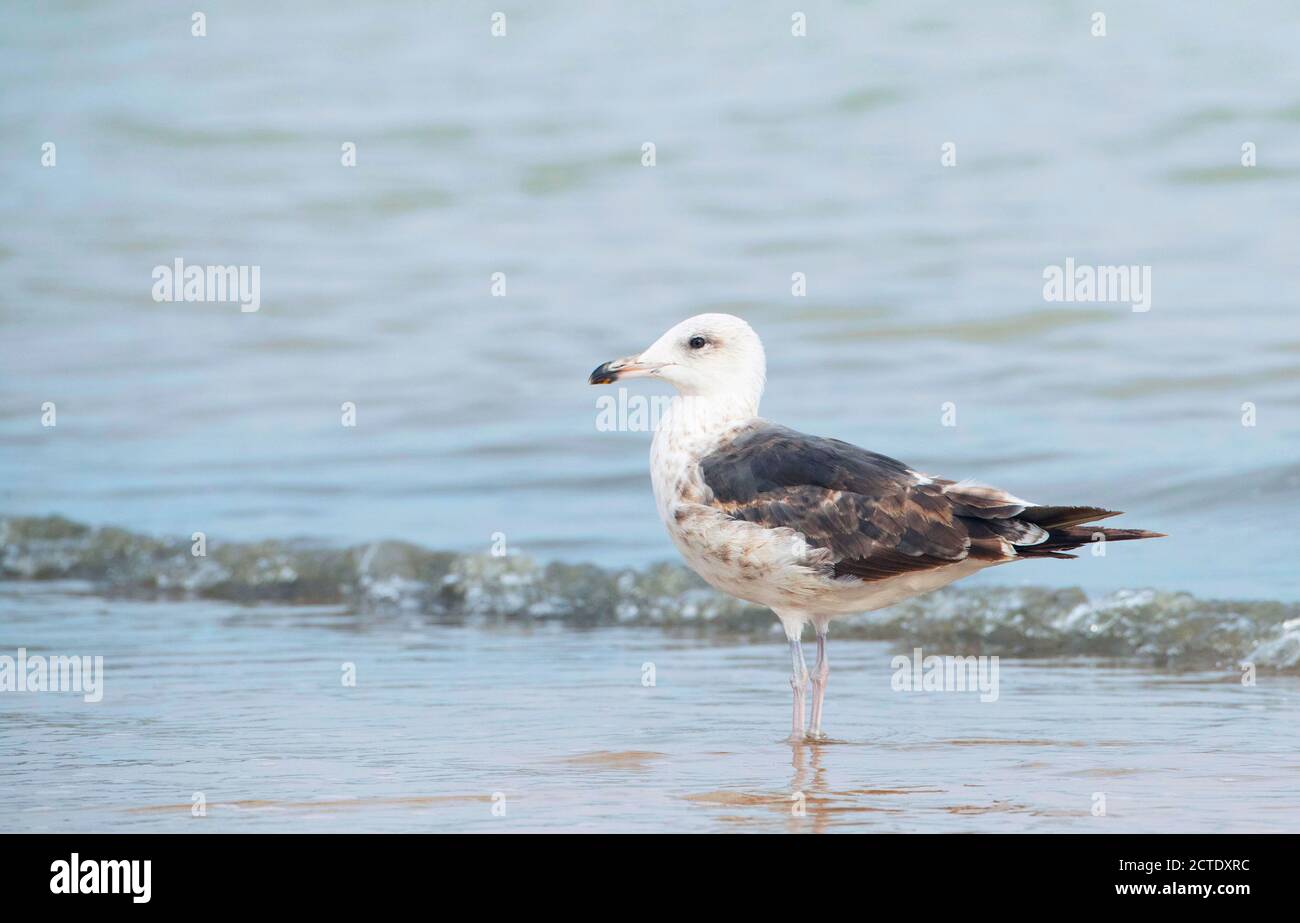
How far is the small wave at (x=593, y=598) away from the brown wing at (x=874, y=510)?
2075 mm

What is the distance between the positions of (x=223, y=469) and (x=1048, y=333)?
261 inches

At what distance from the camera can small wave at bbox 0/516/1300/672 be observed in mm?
8109

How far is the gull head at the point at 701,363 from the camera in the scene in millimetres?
6879

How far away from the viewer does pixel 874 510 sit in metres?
6.28

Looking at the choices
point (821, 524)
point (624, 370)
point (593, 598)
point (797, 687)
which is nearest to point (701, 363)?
point (624, 370)

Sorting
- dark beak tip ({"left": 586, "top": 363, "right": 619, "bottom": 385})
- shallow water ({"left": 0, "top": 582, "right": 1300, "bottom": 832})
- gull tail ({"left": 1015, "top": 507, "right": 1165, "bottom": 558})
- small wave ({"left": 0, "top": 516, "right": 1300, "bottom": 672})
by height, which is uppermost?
dark beak tip ({"left": 586, "top": 363, "right": 619, "bottom": 385})

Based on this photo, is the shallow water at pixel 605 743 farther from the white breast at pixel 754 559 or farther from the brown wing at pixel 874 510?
the brown wing at pixel 874 510

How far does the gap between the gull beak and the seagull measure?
0.24 meters

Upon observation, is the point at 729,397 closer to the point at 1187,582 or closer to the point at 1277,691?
the point at 1277,691

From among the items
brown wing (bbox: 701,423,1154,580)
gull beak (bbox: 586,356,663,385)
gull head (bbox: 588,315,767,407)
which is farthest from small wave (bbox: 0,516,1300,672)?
gull beak (bbox: 586,356,663,385)

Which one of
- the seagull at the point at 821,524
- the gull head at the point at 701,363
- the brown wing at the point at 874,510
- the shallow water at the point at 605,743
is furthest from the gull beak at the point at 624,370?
the shallow water at the point at 605,743

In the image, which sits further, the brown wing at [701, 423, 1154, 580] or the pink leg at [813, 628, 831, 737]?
the pink leg at [813, 628, 831, 737]

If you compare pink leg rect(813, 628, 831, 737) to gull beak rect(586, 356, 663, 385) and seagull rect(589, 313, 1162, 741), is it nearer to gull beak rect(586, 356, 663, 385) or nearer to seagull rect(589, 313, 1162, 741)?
seagull rect(589, 313, 1162, 741)
